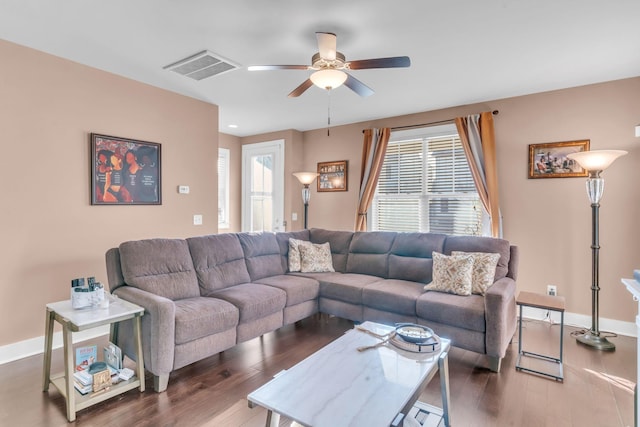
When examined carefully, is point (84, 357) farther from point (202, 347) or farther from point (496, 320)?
point (496, 320)

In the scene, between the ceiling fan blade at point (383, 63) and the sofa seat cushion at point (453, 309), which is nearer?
the ceiling fan blade at point (383, 63)

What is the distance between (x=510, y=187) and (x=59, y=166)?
4905mm

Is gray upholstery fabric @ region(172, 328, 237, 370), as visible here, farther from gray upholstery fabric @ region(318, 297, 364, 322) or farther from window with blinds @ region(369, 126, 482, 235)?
window with blinds @ region(369, 126, 482, 235)

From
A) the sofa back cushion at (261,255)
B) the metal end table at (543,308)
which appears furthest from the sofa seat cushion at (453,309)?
the sofa back cushion at (261,255)

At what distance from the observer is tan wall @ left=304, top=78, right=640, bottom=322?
342 centimetres

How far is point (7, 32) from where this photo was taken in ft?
8.59

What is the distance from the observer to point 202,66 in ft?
10.4

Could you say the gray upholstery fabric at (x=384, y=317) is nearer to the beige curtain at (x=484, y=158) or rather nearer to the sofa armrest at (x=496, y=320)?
the sofa armrest at (x=496, y=320)

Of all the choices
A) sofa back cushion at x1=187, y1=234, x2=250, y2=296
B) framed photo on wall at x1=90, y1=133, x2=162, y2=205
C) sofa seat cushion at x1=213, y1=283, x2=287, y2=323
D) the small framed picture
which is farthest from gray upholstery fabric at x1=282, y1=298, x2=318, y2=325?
the small framed picture

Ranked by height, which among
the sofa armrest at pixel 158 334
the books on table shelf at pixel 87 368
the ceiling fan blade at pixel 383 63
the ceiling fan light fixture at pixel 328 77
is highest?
the ceiling fan blade at pixel 383 63

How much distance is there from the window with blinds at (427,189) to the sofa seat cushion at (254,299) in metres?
2.51

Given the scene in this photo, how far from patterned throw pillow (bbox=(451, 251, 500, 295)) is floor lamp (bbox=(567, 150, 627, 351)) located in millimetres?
1074

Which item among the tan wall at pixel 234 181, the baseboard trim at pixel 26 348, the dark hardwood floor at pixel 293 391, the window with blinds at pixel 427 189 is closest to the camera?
the dark hardwood floor at pixel 293 391

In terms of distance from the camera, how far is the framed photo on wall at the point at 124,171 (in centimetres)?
333
